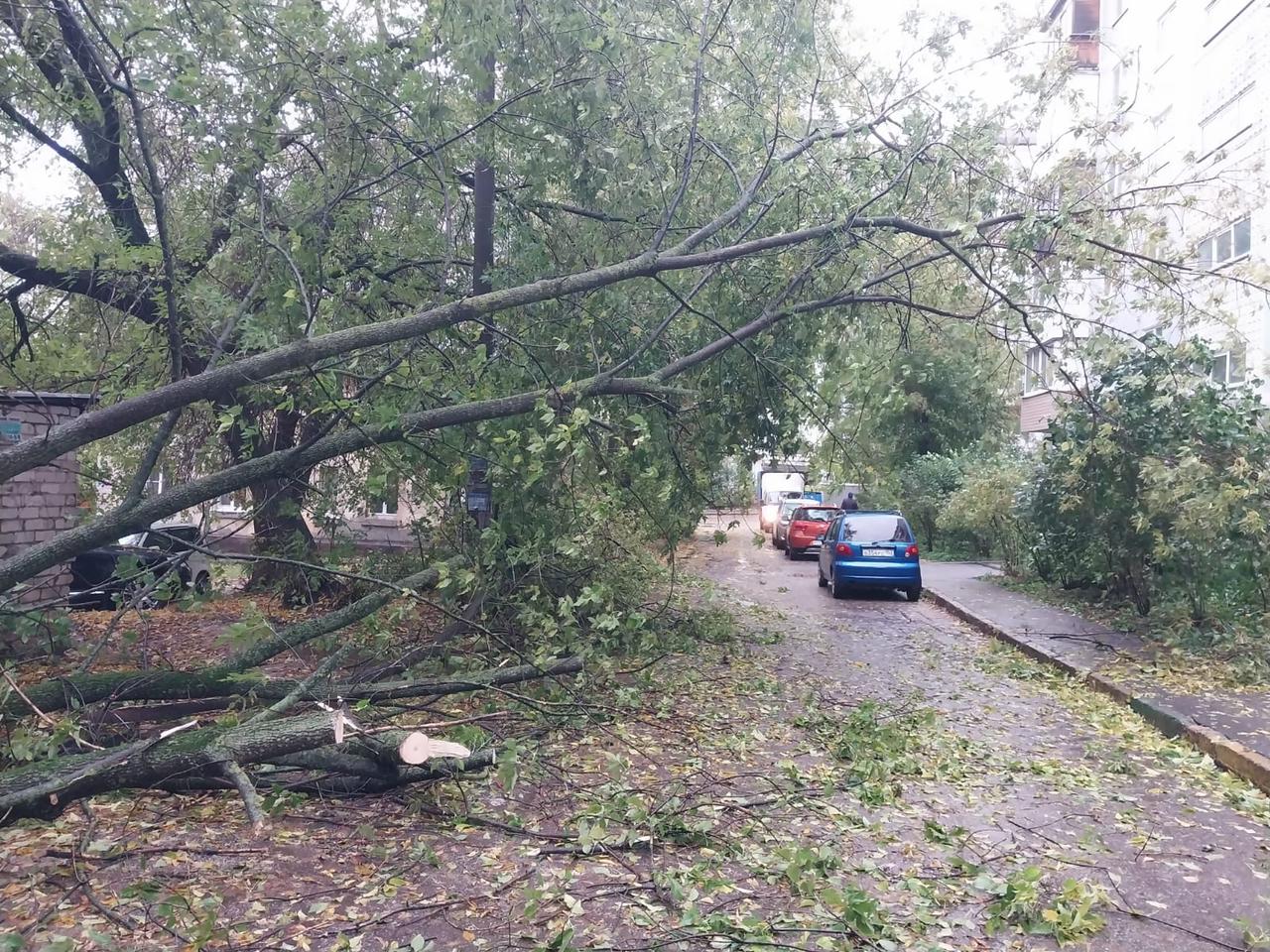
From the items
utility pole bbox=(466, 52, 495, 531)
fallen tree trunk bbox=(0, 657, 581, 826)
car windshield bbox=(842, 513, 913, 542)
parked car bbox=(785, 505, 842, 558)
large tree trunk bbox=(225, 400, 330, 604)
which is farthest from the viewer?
parked car bbox=(785, 505, 842, 558)

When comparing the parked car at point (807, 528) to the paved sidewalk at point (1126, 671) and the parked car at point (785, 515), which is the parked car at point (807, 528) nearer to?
the parked car at point (785, 515)

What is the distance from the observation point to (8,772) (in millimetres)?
4598

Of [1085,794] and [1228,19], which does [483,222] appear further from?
[1228,19]

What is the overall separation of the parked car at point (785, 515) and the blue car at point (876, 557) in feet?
31.0

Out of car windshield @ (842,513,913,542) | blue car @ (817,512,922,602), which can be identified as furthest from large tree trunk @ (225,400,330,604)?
car windshield @ (842,513,913,542)

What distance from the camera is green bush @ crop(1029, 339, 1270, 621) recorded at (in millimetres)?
9531

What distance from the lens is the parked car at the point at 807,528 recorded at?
26.2 m

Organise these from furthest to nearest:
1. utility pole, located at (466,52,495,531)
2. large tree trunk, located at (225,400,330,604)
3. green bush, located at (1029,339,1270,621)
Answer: green bush, located at (1029,339,1270,621), large tree trunk, located at (225,400,330,604), utility pole, located at (466,52,495,531)

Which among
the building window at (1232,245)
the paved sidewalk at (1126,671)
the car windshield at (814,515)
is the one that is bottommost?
the paved sidewalk at (1126,671)

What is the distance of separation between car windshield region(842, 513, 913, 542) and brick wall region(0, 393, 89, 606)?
11.9m

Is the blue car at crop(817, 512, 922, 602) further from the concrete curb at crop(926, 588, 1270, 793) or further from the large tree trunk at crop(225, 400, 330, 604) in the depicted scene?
the large tree trunk at crop(225, 400, 330, 604)

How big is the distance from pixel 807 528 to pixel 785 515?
257cm

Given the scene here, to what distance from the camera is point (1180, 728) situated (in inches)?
297

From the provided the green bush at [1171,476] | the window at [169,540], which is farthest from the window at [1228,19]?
the window at [169,540]
